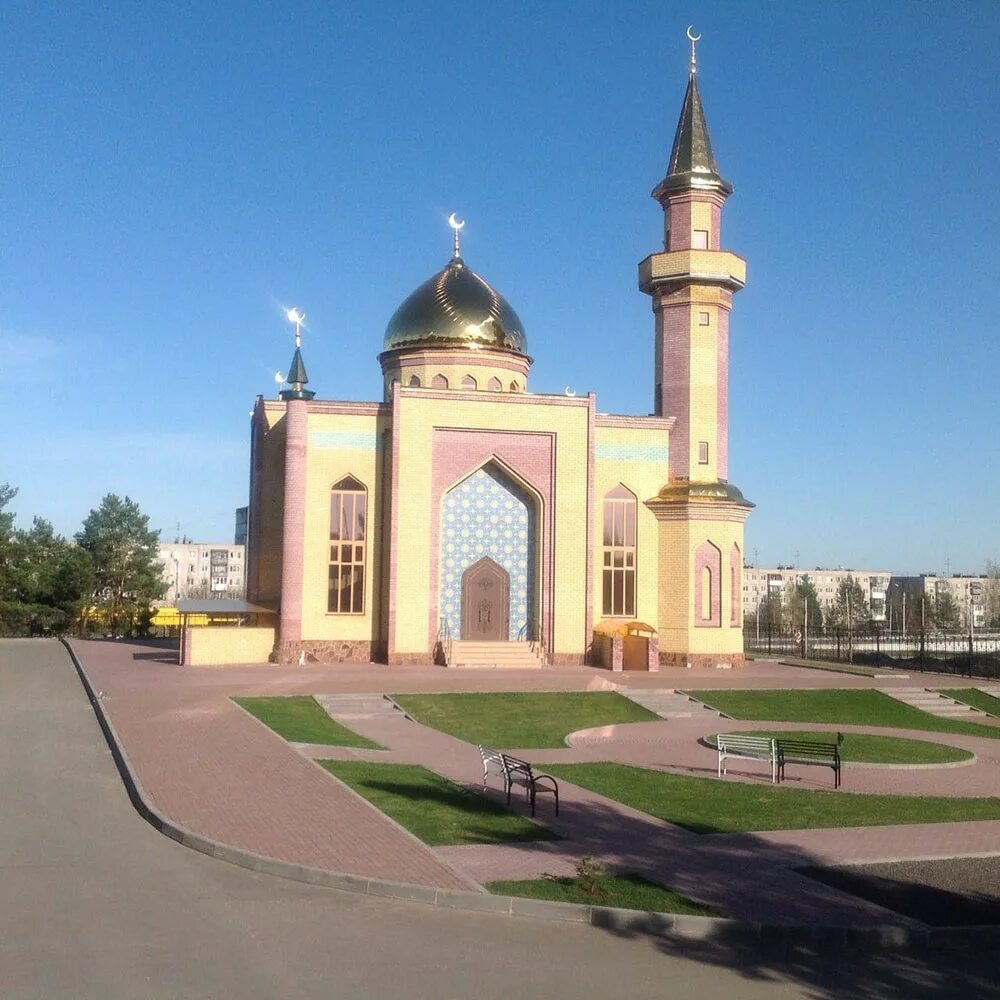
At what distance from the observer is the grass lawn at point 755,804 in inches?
450

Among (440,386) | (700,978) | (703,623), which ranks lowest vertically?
(700,978)

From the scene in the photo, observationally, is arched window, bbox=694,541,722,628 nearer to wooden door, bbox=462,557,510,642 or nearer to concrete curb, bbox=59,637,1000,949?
wooden door, bbox=462,557,510,642

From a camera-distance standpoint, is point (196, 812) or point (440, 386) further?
point (440, 386)

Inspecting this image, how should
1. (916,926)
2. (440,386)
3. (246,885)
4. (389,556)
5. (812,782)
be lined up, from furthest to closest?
(440,386), (389,556), (812,782), (246,885), (916,926)

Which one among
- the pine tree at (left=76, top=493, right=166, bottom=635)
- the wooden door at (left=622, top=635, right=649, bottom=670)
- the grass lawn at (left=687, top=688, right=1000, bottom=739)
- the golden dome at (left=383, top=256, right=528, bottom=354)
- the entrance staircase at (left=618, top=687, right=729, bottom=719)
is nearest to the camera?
the grass lawn at (left=687, top=688, right=1000, bottom=739)

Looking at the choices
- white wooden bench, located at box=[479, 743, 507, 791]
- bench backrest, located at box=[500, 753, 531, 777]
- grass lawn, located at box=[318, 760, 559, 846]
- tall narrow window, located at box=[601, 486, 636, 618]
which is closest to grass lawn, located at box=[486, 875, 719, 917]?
grass lawn, located at box=[318, 760, 559, 846]

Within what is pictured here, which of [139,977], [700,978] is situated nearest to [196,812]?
[139,977]

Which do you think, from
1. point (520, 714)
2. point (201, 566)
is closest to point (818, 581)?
point (201, 566)

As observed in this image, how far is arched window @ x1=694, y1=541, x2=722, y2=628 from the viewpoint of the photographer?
2802 centimetres

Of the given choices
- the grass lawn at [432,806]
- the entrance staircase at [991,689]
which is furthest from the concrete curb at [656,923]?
the entrance staircase at [991,689]

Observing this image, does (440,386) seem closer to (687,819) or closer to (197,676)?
(197,676)

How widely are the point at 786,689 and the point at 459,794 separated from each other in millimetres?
12598

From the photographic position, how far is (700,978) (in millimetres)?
6844

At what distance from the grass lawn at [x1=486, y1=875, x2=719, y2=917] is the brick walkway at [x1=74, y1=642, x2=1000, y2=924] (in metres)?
Answer: 0.22
